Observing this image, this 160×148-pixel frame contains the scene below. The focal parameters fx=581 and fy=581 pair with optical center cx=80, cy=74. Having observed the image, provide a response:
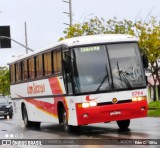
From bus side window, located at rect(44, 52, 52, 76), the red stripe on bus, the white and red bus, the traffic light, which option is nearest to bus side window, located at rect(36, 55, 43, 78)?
bus side window, located at rect(44, 52, 52, 76)

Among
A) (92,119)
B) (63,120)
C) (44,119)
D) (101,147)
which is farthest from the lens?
(44,119)

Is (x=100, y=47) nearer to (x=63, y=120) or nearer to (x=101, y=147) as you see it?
(x=63, y=120)

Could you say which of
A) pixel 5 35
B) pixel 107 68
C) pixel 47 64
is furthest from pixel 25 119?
pixel 5 35

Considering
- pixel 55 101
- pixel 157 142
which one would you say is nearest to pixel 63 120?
pixel 55 101

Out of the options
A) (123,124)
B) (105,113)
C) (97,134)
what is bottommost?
(97,134)

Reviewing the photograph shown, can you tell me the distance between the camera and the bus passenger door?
1773 centimetres

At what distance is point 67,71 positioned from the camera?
1791 cm

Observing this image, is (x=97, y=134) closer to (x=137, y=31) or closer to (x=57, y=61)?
(x=57, y=61)

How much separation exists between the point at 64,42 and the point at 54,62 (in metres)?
1.39

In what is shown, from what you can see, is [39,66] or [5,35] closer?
[39,66]

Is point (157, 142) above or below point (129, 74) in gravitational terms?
below

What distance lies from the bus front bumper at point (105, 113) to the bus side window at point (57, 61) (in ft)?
6.85

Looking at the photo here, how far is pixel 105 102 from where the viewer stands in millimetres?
17484

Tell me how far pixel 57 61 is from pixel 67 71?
1461mm
